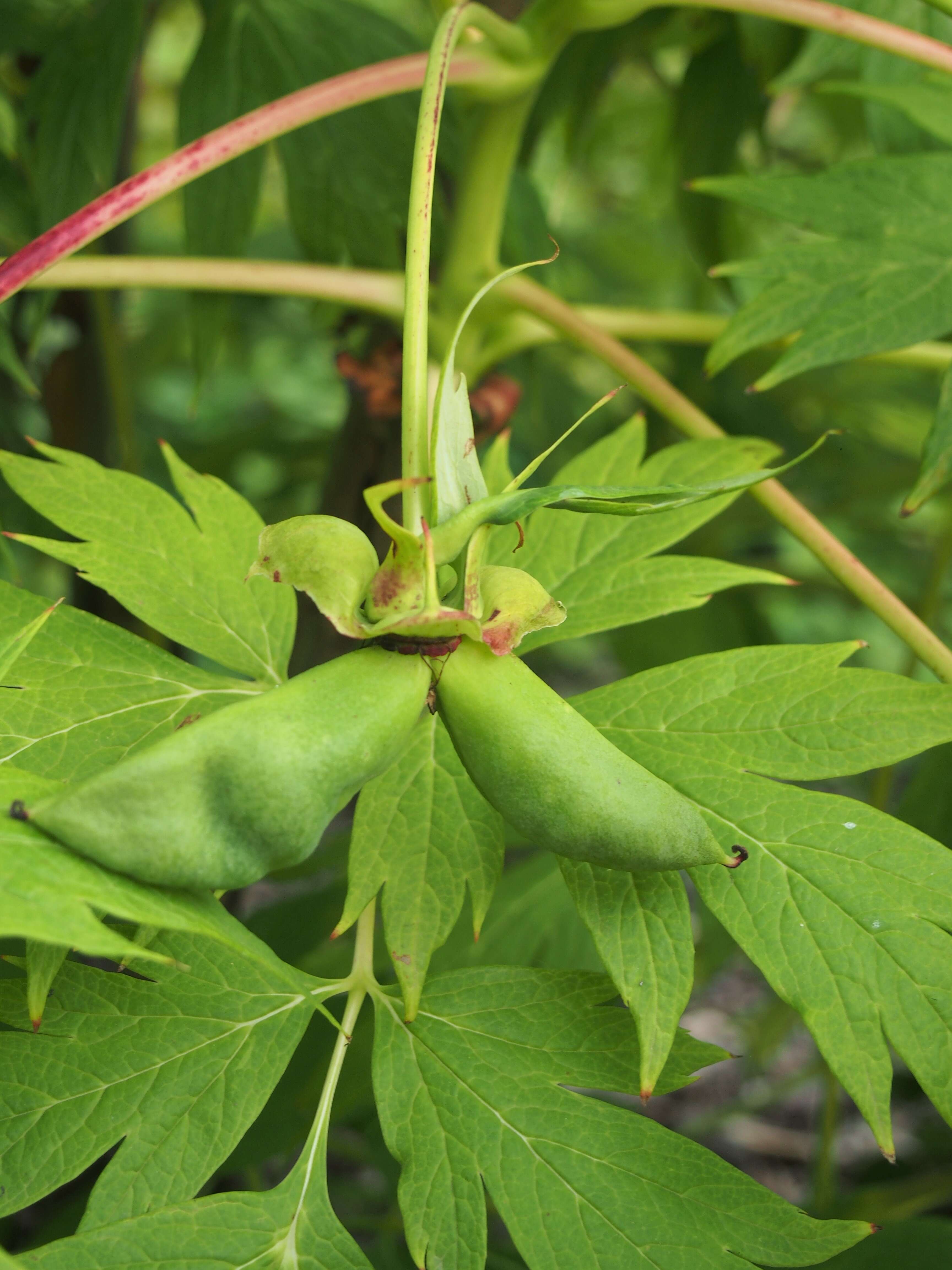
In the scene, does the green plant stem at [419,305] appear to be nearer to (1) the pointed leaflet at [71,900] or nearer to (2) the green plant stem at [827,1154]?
(1) the pointed leaflet at [71,900]

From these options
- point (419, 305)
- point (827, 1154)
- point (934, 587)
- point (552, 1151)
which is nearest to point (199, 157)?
point (419, 305)

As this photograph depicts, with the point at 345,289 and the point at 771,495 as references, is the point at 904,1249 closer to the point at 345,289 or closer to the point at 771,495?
the point at 771,495

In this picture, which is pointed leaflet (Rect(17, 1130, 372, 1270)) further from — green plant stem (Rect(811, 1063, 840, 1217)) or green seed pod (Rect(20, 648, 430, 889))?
green plant stem (Rect(811, 1063, 840, 1217))

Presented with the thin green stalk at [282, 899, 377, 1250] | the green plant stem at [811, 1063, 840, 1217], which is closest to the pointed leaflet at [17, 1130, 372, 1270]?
the thin green stalk at [282, 899, 377, 1250]

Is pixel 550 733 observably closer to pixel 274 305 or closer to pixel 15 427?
pixel 15 427

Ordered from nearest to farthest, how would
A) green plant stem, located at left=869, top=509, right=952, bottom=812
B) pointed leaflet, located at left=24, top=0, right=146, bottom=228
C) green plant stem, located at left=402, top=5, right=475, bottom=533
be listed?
green plant stem, located at left=402, top=5, right=475, bottom=533
pointed leaflet, located at left=24, top=0, right=146, bottom=228
green plant stem, located at left=869, top=509, right=952, bottom=812
